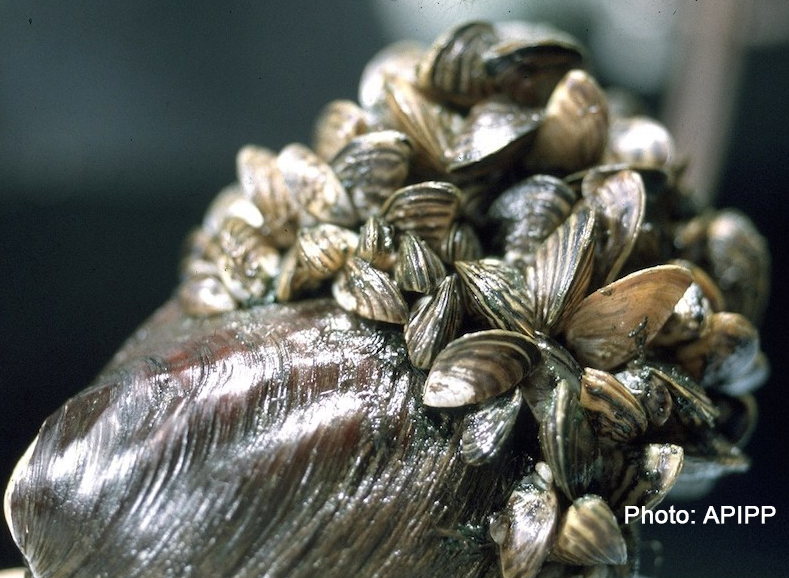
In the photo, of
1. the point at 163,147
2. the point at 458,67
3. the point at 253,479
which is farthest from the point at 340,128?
the point at 163,147

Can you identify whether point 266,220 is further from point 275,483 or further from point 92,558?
point 92,558

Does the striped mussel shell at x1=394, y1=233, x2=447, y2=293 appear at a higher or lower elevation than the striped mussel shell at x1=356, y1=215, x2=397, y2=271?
lower

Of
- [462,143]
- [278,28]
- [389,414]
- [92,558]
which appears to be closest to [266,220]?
[462,143]

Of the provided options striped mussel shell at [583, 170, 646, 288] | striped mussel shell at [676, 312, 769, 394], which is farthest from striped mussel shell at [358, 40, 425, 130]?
striped mussel shell at [676, 312, 769, 394]

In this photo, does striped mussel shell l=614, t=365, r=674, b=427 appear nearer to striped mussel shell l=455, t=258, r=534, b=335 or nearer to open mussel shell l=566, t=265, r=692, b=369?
open mussel shell l=566, t=265, r=692, b=369

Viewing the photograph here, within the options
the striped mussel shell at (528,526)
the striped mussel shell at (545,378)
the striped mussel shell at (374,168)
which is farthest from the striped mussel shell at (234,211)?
the striped mussel shell at (528,526)

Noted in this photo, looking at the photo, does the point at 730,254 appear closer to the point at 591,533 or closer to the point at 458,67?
the point at 458,67
